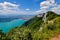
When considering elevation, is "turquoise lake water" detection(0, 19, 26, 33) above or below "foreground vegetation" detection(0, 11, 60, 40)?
above

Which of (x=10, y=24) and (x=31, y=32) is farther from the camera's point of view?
(x=10, y=24)

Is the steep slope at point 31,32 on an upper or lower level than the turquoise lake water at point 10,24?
lower

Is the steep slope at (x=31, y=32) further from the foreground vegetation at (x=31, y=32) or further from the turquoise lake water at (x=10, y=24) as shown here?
the turquoise lake water at (x=10, y=24)

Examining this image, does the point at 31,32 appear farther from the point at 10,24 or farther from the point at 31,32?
the point at 10,24

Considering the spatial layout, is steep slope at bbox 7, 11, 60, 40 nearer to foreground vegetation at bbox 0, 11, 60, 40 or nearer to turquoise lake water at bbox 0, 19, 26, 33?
foreground vegetation at bbox 0, 11, 60, 40

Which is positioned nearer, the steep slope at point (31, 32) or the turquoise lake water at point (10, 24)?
the steep slope at point (31, 32)

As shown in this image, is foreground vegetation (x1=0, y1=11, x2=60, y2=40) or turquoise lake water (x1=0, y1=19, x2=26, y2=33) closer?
foreground vegetation (x1=0, y1=11, x2=60, y2=40)

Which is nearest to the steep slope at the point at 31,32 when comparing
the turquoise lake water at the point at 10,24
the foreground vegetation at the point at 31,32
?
the foreground vegetation at the point at 31,32

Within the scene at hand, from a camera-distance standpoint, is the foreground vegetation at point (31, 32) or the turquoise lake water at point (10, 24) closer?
the foreground vegetation at point (31, 32)

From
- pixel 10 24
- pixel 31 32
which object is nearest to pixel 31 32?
pixel 31 32

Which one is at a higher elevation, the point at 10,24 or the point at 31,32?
the point at 10,24

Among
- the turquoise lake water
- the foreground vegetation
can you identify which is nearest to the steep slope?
the foreground vegetation
